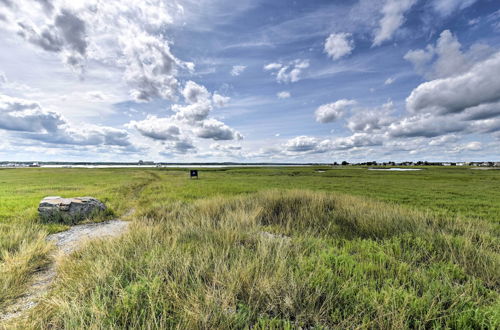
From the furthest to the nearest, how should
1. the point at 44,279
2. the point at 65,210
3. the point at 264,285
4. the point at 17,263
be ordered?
the point at 65,210 → the point at 17,263 → the point at 44,279 → the point at 264,285

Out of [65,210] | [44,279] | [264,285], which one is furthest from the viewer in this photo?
[65,210]

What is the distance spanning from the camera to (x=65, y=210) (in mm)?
9797

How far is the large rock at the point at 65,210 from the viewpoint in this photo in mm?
9594

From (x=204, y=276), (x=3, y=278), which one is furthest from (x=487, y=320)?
(x=3, y=278)

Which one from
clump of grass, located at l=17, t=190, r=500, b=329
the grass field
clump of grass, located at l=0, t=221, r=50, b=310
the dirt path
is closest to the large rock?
the dirt path

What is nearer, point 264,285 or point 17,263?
point 264,285

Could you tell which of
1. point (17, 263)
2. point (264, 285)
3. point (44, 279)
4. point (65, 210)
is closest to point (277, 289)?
point (264, 285)

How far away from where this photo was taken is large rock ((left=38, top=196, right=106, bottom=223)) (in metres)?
9.59

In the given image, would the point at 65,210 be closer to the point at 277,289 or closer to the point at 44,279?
the point at 44,279

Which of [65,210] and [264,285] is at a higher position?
[264,285]

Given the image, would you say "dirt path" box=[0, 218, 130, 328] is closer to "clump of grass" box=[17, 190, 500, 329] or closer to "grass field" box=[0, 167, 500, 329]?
"grass field" box=[0, 167, 500, 329]

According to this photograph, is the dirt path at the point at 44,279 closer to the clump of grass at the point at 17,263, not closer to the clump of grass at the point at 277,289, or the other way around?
the clump of grass at the point at 17,263

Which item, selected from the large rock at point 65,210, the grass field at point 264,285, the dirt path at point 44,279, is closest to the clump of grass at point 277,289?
the grass field at point 264,285

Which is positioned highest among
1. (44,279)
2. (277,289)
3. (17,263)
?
(277,289)
